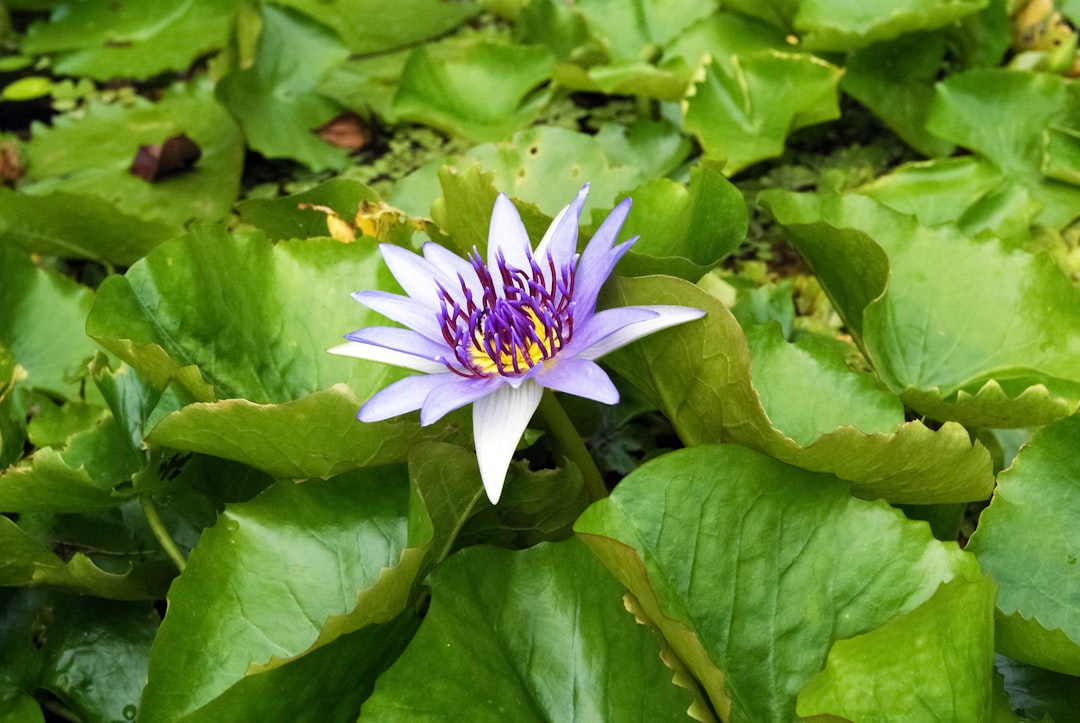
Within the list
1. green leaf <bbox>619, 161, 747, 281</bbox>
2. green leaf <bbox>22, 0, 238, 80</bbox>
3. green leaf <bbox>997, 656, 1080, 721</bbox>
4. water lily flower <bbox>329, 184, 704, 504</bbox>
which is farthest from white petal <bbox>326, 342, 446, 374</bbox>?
green leaf <bbox>22, 0, 238, 80</bbox>

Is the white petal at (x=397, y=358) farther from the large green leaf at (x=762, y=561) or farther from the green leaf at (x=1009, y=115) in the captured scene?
the green leaf at (x=1009, y=115)

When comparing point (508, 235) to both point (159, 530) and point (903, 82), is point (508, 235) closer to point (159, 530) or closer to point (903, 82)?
point (159, 530)

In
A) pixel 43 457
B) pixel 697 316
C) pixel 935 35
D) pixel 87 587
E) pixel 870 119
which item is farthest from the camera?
pixel 870 119

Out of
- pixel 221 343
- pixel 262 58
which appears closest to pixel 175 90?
pixel 262 58

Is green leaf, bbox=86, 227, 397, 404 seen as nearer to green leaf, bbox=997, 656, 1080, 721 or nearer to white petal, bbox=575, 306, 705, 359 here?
white petal, bbox=575, 306, 705, 359

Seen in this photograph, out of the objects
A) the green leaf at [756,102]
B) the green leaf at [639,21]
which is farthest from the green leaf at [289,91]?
the green leaf at [756,102]

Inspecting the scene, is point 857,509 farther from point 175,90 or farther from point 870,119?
point 175,90
